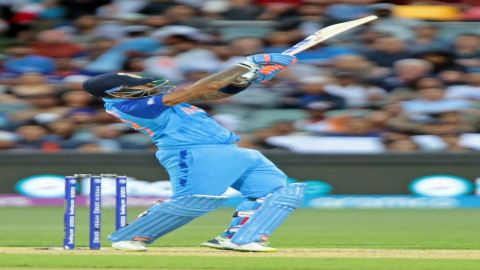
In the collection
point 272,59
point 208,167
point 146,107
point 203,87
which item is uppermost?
point 272,59

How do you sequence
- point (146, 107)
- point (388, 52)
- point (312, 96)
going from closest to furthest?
point (146, 107)
point (312, 96)
point (388, 52)

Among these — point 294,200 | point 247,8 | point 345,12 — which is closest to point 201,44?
point 247,8

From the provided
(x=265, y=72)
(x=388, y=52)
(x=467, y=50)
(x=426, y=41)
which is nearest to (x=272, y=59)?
(x=265, y=72)

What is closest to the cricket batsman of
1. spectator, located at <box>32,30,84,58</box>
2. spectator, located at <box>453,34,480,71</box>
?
spectator, located at <box>453,34,480,71</box>

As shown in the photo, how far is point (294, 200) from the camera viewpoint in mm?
7914

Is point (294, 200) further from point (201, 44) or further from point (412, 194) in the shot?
point (201, 44)

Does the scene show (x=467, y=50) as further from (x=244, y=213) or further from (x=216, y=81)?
(x=216, y=81)

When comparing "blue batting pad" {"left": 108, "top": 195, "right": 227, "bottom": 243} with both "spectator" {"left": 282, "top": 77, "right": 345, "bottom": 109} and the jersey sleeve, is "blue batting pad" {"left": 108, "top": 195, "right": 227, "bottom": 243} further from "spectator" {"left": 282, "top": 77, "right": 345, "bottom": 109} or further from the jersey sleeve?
"spectator" {"left": 282, "top": 77, "right": 345, "bottom": 109}

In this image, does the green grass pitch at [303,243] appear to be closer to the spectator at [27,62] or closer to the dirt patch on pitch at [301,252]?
A: the dirt patch on pitch at [301,252]

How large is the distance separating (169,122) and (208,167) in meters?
0.43

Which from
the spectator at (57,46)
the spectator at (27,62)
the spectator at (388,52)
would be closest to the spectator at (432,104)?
the spectator at (388,52)

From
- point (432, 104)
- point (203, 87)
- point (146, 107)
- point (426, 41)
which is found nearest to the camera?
point (203, 87)

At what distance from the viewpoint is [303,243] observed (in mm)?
9344

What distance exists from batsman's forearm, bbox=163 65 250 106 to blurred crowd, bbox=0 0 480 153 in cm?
653
